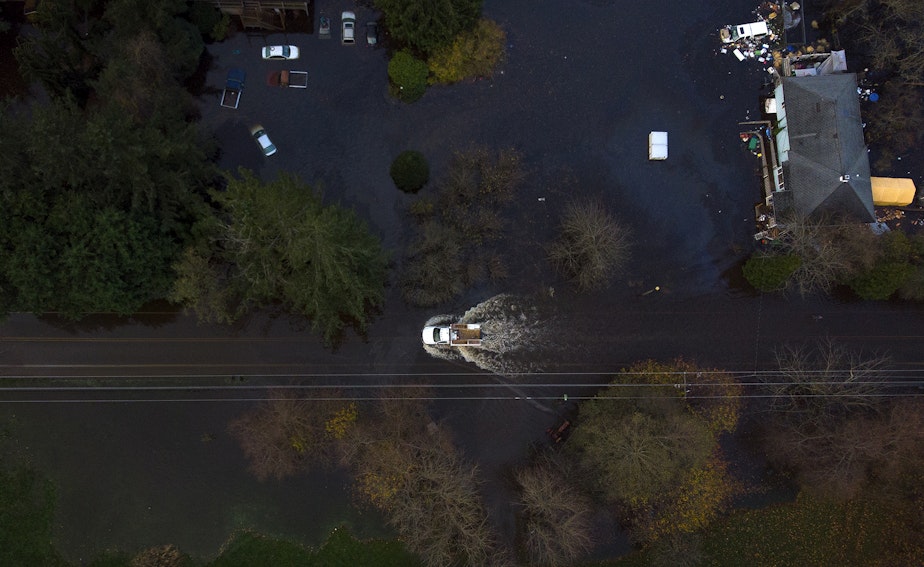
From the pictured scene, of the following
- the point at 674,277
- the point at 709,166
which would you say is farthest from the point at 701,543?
the point at 709,166

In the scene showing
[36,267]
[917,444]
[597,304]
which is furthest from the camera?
[597,304]

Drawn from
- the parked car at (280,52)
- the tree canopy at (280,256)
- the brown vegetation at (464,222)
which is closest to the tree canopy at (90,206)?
the tree canopy at (280,256)

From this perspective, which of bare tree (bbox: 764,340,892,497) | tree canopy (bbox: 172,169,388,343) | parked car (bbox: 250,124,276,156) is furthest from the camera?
parked car (bbox: 250,124,276,156)

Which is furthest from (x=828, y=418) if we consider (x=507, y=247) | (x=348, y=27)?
(x=348, y=27)

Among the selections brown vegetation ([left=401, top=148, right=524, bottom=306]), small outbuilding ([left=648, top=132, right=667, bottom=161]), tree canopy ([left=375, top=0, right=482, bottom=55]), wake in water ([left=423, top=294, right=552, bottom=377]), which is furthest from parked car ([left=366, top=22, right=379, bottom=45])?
small outbuilding ([left=648, top=132, right=667, bottom=161])

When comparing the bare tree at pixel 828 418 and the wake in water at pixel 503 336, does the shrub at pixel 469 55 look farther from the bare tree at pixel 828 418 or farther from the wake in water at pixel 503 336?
the bare tree at pixel 828 418

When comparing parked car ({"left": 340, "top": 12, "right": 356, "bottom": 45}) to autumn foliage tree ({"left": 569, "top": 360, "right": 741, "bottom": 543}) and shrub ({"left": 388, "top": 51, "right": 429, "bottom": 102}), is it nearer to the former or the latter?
shrub ({"left": 388, "top": 51, "right": 429, "bottom": 102})

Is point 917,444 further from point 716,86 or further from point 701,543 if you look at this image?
point 716,86
